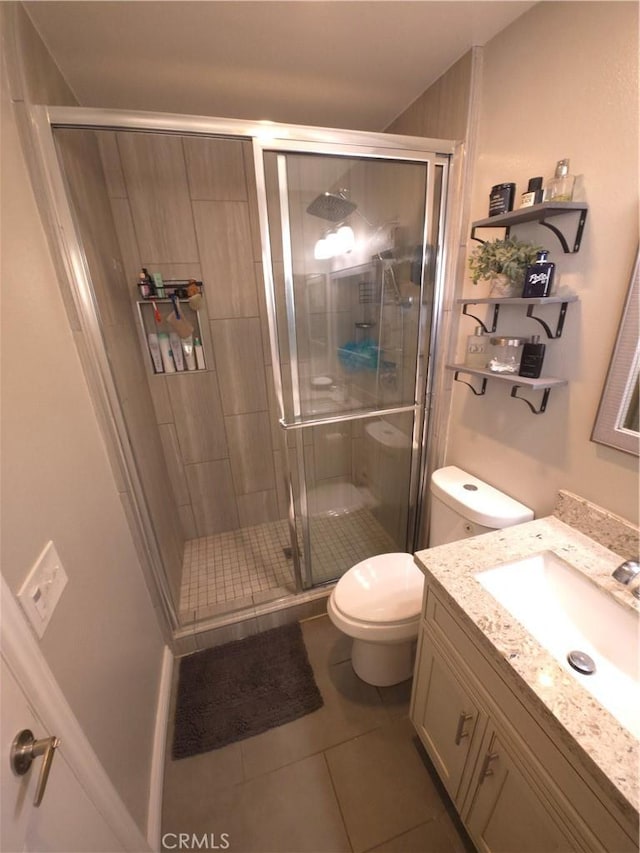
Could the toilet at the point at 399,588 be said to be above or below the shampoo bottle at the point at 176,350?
below

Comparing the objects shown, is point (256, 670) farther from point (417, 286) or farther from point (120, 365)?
point (417, 286)

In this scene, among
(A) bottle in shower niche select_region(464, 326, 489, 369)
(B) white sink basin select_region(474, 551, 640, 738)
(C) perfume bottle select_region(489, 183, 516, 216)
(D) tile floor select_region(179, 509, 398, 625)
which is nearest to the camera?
(B) white sink basin select_region(474, 551, 640, 738)

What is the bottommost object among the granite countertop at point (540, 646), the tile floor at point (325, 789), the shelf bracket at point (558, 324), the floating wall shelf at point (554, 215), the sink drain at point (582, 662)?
the tile floor at point (325, 789)

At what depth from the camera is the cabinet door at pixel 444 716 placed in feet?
2.90

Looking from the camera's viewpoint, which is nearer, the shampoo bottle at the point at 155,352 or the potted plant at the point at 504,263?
the potted plant at the point at 504,263

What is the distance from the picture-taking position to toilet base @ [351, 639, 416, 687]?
1.41 m

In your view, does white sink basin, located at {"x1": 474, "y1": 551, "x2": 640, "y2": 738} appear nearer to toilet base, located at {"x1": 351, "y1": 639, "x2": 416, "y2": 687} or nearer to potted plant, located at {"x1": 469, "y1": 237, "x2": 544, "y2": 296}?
toilet base, located at {"x1": 351, "y1": 639, "x2": 416, "y2": 687}

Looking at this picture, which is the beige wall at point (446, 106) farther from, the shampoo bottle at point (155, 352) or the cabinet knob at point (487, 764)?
the cabinet knob at point (487, 764)

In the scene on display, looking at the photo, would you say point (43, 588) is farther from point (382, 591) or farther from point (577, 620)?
point (577, 620)

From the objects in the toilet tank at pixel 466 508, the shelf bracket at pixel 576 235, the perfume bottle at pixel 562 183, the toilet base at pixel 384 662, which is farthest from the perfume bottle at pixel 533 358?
the toilet base at pixel 384 662

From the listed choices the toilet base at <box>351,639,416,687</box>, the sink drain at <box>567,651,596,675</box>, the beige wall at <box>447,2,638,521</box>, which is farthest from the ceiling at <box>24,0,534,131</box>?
the toilet base at <box>351,639,416,687</box>

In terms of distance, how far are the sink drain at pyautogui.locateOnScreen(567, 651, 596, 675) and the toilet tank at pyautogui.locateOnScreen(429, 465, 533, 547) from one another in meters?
0.43

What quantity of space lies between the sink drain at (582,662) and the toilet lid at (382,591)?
1.70ft

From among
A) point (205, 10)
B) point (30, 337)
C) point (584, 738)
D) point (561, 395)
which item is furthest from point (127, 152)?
point (584, 738)
